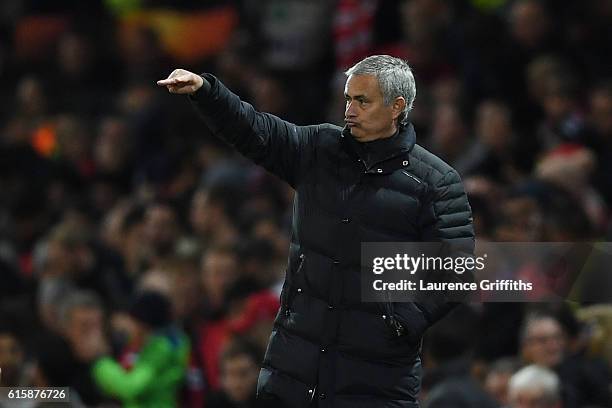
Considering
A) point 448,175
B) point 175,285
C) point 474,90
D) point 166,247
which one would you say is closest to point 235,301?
point 175,285

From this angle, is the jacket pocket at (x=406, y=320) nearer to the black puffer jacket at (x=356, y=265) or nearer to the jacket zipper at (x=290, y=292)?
the black puffer jacket at (x=356, y=265)

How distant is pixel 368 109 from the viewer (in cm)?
559

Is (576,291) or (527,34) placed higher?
(527,34)

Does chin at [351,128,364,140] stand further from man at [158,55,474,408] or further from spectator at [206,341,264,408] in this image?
spectator at [206,341,264,408]

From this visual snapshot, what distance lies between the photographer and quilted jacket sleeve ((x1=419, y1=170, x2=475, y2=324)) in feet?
18.5

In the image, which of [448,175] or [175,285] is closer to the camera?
[448,175]

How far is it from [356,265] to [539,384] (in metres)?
1.72

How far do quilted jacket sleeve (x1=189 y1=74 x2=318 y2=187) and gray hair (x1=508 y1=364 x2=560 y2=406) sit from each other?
1.81m

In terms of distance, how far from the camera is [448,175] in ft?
18.7

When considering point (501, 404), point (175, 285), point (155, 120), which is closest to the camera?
point (501, 404)

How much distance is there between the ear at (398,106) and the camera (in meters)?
5.61

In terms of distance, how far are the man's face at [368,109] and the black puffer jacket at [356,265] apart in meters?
0.05

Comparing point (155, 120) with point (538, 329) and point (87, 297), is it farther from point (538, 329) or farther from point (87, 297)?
point (538, 329)

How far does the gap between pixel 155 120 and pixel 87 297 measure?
3612 mm
